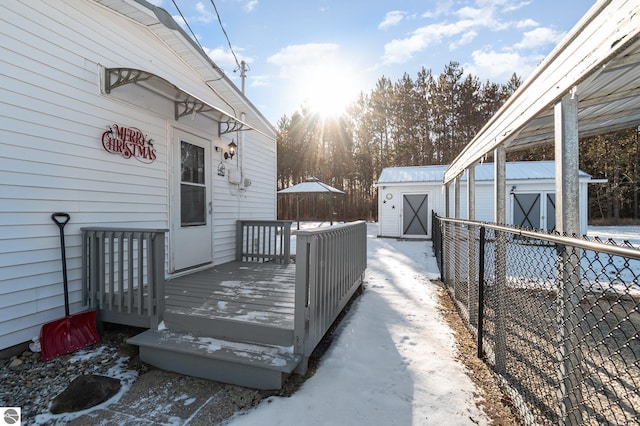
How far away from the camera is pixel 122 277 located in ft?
9.20

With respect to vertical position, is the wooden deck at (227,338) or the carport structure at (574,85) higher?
the carport structure at (574,85)

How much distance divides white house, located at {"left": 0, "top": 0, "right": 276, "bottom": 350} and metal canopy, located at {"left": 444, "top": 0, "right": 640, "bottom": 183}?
312cm

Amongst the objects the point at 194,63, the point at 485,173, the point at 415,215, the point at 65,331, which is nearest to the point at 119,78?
the point at 194,63

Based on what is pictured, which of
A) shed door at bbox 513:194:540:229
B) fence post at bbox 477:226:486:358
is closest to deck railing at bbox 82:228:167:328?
fence post at bbox 477:226:486:358

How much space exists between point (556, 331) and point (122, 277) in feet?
Answer: 10.7

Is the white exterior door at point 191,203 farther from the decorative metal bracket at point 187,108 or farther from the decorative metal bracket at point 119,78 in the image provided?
the decorative metal bracket at point 119,78

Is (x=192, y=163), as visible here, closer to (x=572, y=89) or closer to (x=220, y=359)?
(x=220, y=359)

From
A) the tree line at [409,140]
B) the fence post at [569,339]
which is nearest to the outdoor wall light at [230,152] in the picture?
the fence post at [569,339]

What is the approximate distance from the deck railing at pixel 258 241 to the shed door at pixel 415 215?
295 inches

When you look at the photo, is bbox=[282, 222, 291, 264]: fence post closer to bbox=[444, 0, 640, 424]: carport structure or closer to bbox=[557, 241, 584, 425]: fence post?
bbox=[444, 0, 640, 424]: carport structure

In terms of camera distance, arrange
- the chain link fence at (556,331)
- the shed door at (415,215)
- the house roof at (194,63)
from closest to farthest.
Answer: the chain link fence at (556,331)
the house roof at (194,63)
the shed door at (415,215)

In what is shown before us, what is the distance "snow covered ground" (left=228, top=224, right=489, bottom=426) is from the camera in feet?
6.25

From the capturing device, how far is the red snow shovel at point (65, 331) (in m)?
2.58

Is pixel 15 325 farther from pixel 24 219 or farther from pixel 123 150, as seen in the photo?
pixel 123 150
